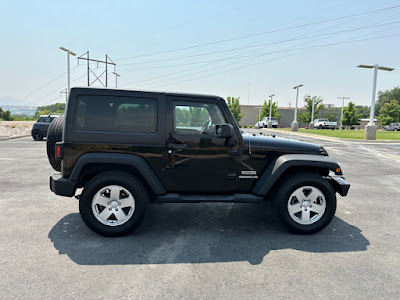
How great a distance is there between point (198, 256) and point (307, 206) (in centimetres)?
173

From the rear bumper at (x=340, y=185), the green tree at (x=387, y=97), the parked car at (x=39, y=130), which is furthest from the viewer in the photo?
the green tree at (x=387, y=97)

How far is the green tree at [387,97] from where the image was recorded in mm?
85312

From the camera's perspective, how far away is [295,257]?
3.42m

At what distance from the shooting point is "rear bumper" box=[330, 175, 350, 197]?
13.5 ft

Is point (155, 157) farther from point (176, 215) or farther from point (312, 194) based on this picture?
point (312, 194)

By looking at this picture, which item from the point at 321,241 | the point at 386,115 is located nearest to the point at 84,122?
the point at 321,241

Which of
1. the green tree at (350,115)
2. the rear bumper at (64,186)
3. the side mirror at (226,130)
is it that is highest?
the green tree at (350,115)

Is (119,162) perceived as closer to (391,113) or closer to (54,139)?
(54,139)

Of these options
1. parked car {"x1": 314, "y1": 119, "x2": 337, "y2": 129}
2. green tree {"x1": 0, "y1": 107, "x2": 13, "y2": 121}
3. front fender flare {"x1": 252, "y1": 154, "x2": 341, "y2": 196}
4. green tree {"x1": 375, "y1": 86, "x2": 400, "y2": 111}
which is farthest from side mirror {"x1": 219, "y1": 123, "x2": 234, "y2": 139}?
green tree {"x1": 375, "y1": 86, "x2": 400, "y2": 111}

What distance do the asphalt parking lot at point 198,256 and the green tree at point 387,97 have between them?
96188 millimetres

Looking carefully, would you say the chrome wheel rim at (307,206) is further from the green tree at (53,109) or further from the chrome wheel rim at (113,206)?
the green tree at (53,109)

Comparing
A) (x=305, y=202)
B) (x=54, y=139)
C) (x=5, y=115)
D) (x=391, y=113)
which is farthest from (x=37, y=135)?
(x=391, y=113)

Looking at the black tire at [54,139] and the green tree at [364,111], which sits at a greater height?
the green tree at [364,111]

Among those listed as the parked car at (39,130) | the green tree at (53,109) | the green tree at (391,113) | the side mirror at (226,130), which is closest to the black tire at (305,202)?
the side mirror at (226,130)
